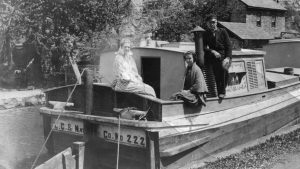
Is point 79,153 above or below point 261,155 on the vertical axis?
above

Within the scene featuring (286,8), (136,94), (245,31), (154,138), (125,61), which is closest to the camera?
(154,138)

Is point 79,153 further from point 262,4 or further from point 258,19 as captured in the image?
point 262,4

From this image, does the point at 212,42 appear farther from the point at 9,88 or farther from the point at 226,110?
the point at 9,88

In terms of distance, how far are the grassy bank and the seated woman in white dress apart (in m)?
2.14

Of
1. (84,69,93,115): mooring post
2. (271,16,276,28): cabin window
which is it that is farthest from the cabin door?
(271,16,276,28): cabin window

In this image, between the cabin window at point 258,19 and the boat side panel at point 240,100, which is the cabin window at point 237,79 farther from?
the cabin window at point 258,19

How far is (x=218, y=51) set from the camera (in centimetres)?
891

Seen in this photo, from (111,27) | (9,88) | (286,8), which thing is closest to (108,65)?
(111,27)

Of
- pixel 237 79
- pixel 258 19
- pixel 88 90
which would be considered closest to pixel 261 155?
pixel 237 79

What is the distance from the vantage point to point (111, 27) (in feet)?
62.2

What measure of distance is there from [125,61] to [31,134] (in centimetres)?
557

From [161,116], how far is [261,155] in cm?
265

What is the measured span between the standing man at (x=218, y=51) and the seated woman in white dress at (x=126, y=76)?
1.77 m

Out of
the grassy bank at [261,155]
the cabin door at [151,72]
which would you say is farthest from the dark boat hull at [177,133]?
the cabin door at [151,72]
